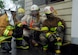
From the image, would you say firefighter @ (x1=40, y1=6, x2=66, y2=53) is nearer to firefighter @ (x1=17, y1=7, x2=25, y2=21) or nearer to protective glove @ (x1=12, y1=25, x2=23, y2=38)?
protective glove @ (x1=12, y1=25, x2=23, y2=38)

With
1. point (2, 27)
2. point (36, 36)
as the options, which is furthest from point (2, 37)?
point (36, 36)

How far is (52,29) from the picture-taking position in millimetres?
7129

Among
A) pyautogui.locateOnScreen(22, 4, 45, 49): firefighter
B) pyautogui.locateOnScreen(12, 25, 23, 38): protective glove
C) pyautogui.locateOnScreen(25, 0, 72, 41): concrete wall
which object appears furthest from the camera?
pyautogui.locateOnScreen(22, 4, 45, 49): firefighter

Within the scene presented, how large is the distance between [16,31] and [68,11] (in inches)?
71.4

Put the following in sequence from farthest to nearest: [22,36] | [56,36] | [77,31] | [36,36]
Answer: [36,36] < [22,36] < [56,36] < [77,31]

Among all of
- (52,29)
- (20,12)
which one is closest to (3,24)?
(52,29)

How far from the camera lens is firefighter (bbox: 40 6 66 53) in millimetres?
6848

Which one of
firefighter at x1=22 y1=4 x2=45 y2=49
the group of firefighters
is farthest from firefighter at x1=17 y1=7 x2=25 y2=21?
the group of firefighters

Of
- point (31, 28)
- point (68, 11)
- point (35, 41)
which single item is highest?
point (68, 11)

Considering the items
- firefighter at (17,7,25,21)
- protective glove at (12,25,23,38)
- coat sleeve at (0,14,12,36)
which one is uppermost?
firefighter at (17,7,25,21)

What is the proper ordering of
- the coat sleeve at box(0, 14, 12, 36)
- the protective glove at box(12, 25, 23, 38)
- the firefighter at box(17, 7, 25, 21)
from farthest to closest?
1. the firefighter at box(17, 7, 25, 21)
2. the coat sleeve at box(0, 14, 12, 36)
3. the protective glove at box(12, 25, 23, 38)

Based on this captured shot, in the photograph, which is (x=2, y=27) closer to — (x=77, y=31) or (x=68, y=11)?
(x=68, y=11)

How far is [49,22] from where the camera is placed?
726 centimetres

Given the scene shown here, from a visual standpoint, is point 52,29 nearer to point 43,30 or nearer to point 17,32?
point 43,30
